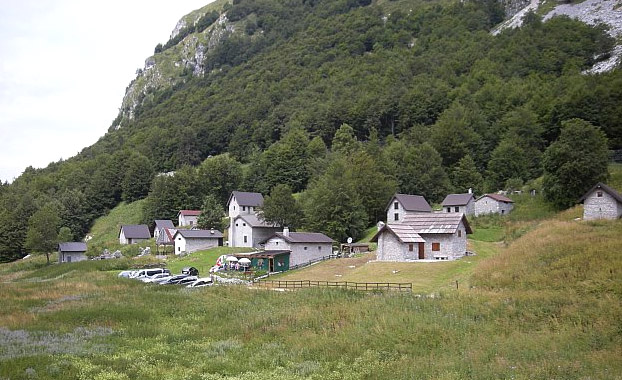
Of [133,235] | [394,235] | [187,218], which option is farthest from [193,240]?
[394,235]

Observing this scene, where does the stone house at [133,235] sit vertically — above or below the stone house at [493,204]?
below

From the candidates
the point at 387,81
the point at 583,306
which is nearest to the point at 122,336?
the point at 583,306

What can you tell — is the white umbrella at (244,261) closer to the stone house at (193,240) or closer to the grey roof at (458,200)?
the stone house at (193,240)

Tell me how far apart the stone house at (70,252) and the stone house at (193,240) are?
15.4 metres

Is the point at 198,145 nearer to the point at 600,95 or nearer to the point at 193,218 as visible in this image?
the point at 193,218

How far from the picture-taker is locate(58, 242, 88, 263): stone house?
81.9 metres

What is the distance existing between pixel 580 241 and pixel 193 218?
76.7 m

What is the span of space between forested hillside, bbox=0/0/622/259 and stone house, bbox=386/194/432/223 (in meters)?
3.83

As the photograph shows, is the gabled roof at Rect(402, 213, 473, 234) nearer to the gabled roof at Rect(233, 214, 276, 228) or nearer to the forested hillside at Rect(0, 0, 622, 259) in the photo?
the forested hillside at Rect(0, 0, 622, 259)

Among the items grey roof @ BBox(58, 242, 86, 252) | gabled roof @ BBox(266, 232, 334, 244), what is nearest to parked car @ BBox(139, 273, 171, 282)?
gabled roof @ BBox(266, 232, 334, 244)

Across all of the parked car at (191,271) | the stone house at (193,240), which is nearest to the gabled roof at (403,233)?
the parked car at (191,271)

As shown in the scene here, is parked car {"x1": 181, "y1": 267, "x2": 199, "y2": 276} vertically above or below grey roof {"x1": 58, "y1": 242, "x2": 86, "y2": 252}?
below

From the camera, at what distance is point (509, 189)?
Result: 83750 millimetres

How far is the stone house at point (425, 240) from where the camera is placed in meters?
56.9
